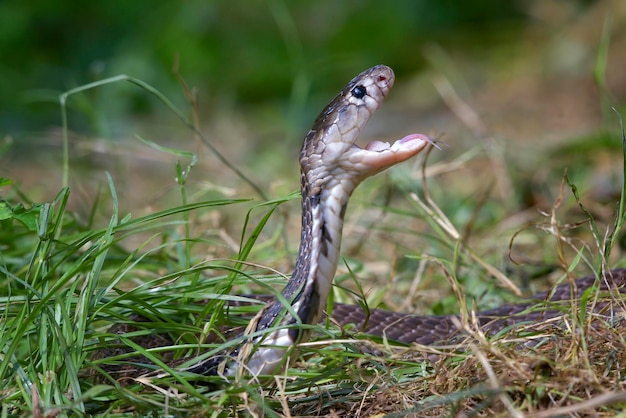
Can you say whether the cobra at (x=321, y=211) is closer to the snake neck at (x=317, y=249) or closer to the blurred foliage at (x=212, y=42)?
the snake neck at (x=317, y=249)

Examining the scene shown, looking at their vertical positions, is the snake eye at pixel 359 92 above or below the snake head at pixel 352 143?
above

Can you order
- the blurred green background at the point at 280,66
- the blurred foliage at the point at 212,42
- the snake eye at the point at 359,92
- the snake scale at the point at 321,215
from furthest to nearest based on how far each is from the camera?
the blurred foliage at the point at 212,42, the blurred green background at the point at 280,66, the snake eye at the point at 359,92, the snake scale at the point at 321,215

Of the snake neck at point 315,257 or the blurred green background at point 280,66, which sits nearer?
the snake neck at point 315,257

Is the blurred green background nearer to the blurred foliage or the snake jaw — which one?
the blurred foliage

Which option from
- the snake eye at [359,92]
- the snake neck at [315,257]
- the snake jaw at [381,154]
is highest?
the snake eye at [359,92]

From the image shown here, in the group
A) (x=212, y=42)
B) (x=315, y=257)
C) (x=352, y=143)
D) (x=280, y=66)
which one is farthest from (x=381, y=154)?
(x=212, y=42)

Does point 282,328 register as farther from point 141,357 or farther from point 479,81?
point 479,81

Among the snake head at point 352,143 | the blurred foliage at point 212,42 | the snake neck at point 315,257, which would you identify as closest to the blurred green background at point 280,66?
the blurred foliage at point 212,42

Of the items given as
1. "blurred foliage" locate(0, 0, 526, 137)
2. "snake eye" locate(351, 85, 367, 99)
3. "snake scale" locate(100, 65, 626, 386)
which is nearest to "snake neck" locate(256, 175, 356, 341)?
"snake scale" locate(100, 65, 626, 386)
